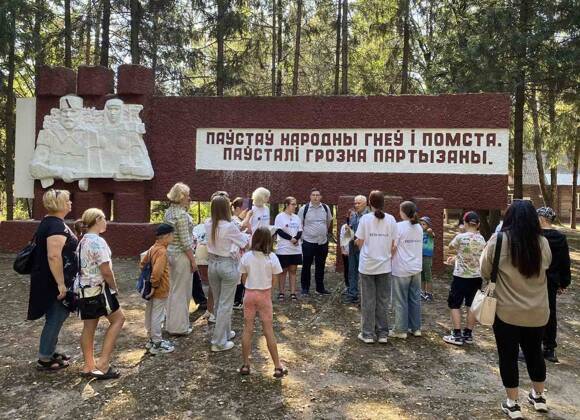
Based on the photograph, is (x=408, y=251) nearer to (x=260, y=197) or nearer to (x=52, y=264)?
(x=260, y=197)

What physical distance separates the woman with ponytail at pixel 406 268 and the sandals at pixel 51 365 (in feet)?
10.5

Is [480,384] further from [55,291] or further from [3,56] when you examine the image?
[3,56]

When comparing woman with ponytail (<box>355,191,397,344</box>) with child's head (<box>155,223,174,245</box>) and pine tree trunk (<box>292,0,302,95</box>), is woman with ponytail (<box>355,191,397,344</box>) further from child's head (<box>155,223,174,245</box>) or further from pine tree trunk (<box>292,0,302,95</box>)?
pine tree trunk (<box>292,0,302,95</box>)

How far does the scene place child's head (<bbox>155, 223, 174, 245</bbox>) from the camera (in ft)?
14.7

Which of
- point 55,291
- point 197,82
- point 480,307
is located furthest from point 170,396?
point 197,82

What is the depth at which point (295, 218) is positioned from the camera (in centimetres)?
663

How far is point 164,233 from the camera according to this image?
450cm

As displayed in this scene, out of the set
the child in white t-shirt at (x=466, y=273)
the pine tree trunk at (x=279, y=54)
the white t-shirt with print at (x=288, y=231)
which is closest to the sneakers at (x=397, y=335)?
the child in white t-shirt at (x=466, y=273)

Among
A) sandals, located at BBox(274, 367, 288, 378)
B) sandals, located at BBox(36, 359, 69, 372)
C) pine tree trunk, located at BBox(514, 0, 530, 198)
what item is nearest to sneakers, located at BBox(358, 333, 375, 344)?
sandals, located at BBox(274, 367, 288, 378)

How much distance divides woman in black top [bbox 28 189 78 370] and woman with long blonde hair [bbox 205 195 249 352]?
120cm

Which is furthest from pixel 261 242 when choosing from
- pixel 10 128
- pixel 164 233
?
pixel 10 128

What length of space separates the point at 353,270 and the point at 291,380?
8.78 feet

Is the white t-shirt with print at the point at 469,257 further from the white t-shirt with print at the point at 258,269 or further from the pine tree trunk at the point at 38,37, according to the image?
the pine tree trunk at the point at 38,37

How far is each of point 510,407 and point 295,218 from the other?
3.75m
